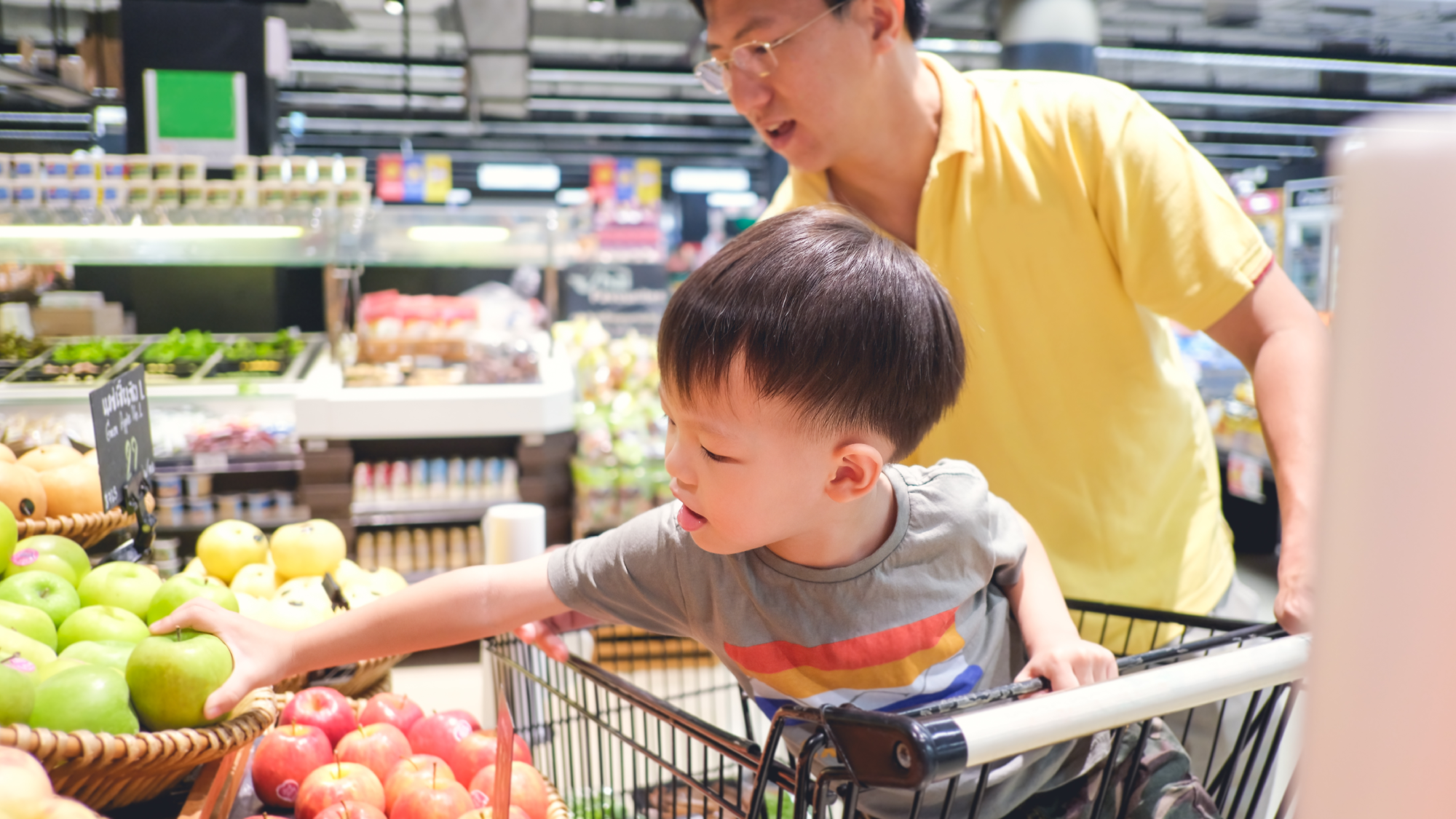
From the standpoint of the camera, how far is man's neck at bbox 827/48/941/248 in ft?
5.10

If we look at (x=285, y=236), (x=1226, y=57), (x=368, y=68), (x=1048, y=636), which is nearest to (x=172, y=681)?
(x=1048, y=636)

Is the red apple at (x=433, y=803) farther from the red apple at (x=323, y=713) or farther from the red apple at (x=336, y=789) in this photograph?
the red apple at (x=323, y=713)

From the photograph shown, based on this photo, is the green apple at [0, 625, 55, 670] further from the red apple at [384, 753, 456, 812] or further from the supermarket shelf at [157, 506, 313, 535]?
the supermarket shelf at [157, 506, 313, 535]

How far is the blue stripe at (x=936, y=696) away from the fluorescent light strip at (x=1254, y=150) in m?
21.3

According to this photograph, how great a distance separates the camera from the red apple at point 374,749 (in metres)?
1.36

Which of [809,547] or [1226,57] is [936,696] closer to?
[809,547]

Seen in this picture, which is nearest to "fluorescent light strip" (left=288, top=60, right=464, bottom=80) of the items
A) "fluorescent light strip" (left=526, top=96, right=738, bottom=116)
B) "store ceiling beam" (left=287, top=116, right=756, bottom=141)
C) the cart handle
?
"store ceiling beam" (left=287, top=116, right=756, bottom=141)

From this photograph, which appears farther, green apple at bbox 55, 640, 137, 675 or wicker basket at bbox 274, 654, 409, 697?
wicker basket at bbox 274, 654, 409, 697

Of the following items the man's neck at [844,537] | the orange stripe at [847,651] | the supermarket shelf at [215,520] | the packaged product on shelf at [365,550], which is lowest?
the packaged product on shelf at [365,550]

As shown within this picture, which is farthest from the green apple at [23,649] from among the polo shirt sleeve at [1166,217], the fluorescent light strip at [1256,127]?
the fluorescent light strip at [1256,127]

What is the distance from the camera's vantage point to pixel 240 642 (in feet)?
3.55

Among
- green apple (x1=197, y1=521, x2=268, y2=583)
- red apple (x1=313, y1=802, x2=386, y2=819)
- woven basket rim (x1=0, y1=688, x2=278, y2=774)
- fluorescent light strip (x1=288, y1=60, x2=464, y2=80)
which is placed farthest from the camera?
fluorescent light strip (x1=288, y1=60, x2=464, y2=80)

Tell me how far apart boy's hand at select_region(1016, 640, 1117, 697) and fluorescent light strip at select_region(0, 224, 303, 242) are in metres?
3.99

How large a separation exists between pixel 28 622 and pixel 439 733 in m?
0.55
